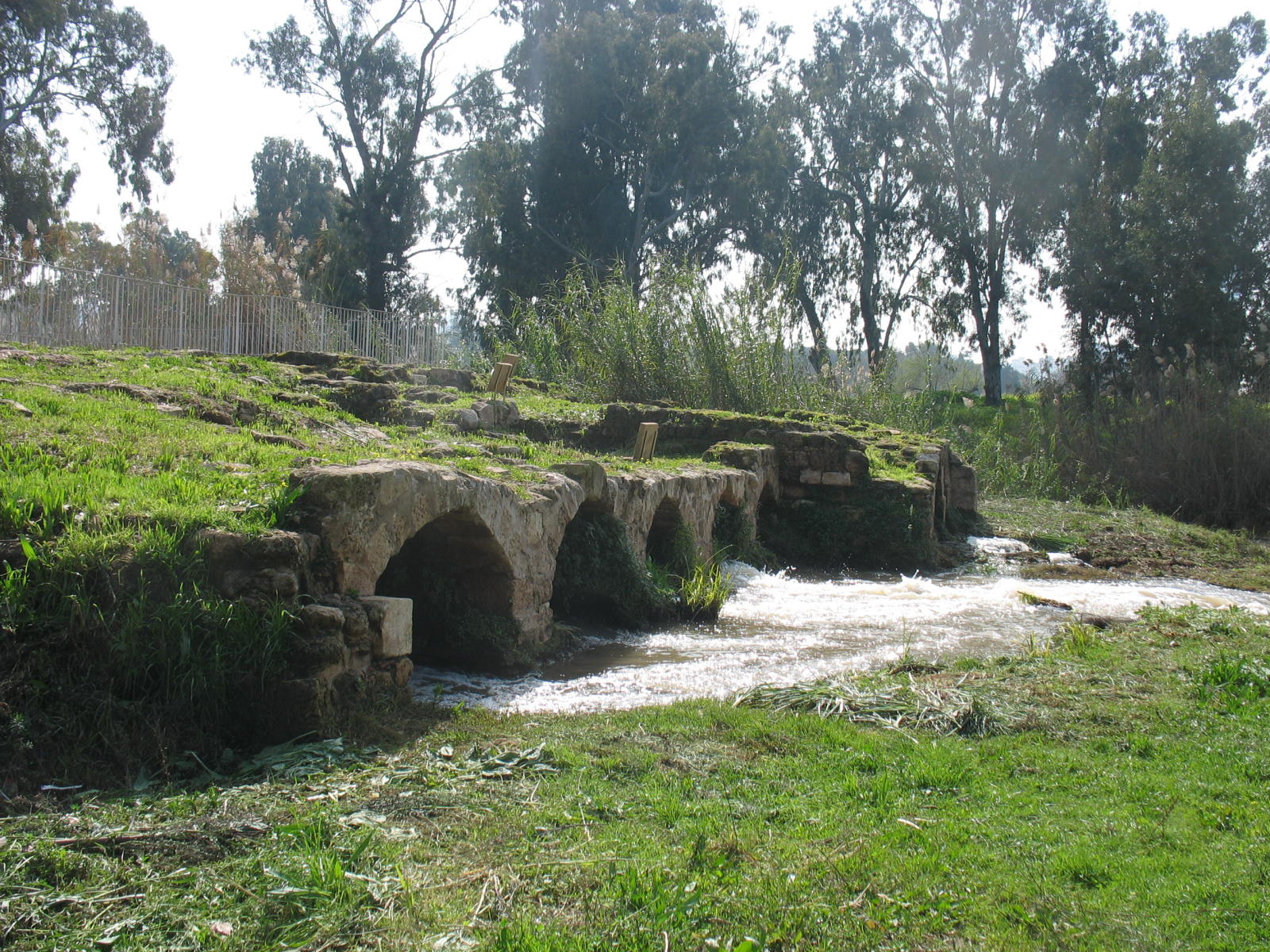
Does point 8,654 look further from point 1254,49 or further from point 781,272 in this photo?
point 1254,49

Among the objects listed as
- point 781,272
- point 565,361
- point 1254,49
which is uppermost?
point 1254,49

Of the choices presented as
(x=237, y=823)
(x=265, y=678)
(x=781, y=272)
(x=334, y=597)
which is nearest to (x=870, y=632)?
(x=334, y=597)

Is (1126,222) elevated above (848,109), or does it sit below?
below

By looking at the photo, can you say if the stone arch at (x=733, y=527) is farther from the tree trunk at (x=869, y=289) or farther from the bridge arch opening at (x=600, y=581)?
the tree trunk at (x=869, y=289)

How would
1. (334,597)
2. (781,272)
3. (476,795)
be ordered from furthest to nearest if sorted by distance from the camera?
(781,272) < (334,597) < (476,795)

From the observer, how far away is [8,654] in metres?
3.92

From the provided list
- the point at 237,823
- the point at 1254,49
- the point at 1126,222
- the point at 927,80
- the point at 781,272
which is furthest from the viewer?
the point at 927,80

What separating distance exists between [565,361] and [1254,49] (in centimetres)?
2132

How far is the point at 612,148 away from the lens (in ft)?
102

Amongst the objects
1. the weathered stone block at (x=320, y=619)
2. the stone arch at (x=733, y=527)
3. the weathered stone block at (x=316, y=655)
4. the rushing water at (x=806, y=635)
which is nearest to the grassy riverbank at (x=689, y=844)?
the weathered stone block at (x=316, y=655)

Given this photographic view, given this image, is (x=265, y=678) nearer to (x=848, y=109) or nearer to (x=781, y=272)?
(x=781, y=272)

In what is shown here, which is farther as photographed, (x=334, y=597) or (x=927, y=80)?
(x=927, y=80)

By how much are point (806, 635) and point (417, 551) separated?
3010 mm

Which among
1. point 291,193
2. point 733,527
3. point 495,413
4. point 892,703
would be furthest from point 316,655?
point 291,193
